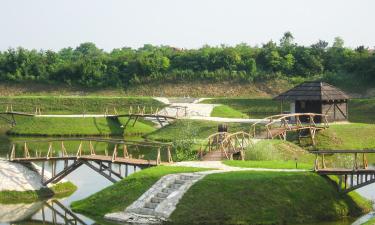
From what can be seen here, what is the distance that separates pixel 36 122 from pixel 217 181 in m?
41.3

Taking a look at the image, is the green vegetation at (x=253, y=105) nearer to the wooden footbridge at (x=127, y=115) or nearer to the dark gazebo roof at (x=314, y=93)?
the wooden footbridge at (x=127, y=115)

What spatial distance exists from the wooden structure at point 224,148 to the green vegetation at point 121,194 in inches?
215

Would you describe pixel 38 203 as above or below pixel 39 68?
below

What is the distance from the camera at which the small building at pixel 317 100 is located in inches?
2362

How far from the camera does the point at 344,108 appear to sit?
6312 centimetres

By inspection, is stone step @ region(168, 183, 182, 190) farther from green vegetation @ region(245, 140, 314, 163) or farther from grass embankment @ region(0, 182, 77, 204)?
grass embankment @ region(0, 182, 77, 204)

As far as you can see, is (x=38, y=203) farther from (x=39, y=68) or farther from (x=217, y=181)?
Result: (x=39, y=68)

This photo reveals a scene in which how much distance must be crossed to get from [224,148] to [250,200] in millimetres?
10459

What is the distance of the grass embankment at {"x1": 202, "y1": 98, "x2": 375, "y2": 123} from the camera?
260 ft

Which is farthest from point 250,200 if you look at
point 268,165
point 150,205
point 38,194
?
point 38,194

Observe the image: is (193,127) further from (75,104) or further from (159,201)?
(75,104)

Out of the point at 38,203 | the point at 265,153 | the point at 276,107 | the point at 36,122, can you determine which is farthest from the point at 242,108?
the point at 38,203

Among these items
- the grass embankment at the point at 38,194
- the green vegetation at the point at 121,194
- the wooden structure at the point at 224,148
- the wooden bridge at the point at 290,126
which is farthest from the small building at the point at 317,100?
the green vegetation at the point at 121,194

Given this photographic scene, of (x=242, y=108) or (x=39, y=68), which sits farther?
(x=39, y=68)
